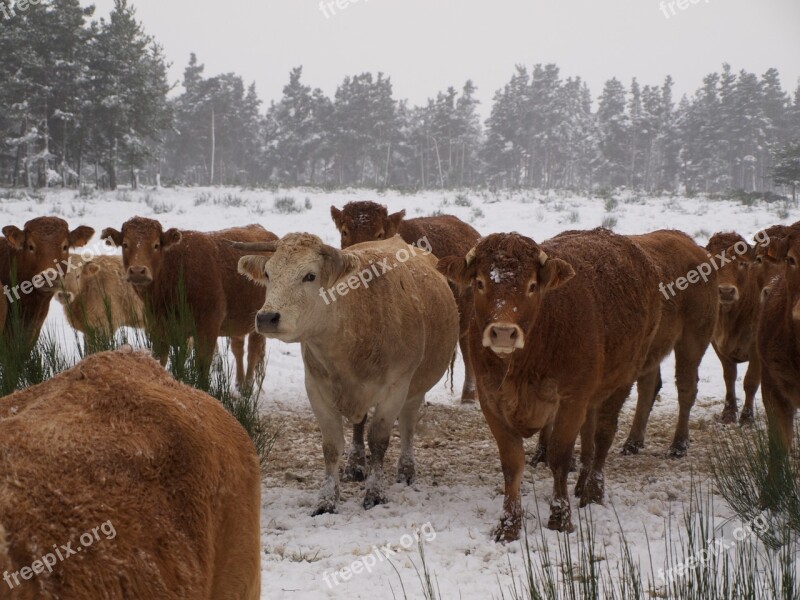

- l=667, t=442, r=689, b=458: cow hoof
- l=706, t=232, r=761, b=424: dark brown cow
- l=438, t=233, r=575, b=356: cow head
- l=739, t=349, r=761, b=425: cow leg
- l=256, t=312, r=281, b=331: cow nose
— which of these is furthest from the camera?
l=706, t=232, r=761, b=424: dark brown cow

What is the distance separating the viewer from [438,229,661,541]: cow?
463cm

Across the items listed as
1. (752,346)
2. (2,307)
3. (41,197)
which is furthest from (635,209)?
(2,307)

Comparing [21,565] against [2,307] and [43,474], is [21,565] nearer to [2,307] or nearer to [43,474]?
[43,474]

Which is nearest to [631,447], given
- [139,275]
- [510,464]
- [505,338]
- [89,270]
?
[510,464]

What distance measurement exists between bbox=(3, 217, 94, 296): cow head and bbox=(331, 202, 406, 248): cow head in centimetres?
345

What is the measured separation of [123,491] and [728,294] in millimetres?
8051

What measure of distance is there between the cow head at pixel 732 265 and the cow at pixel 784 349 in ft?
9.61

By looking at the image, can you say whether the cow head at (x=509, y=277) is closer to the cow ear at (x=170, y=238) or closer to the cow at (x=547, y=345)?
the cow at (x=547, y=345)

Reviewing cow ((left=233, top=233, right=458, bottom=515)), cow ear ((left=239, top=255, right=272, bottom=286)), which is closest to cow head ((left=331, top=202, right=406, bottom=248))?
cow ((left=233, top=233, right=458, bottom=515))

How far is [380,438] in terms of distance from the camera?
5871 millimetres

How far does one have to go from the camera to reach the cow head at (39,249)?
7473 millimetres

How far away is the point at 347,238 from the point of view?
30.9ft

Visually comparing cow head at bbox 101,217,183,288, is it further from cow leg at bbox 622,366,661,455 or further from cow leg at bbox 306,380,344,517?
cow leg at bbox 622,366,661,455

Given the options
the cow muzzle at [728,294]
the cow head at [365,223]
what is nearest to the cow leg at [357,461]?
the cow head at [365,223]
